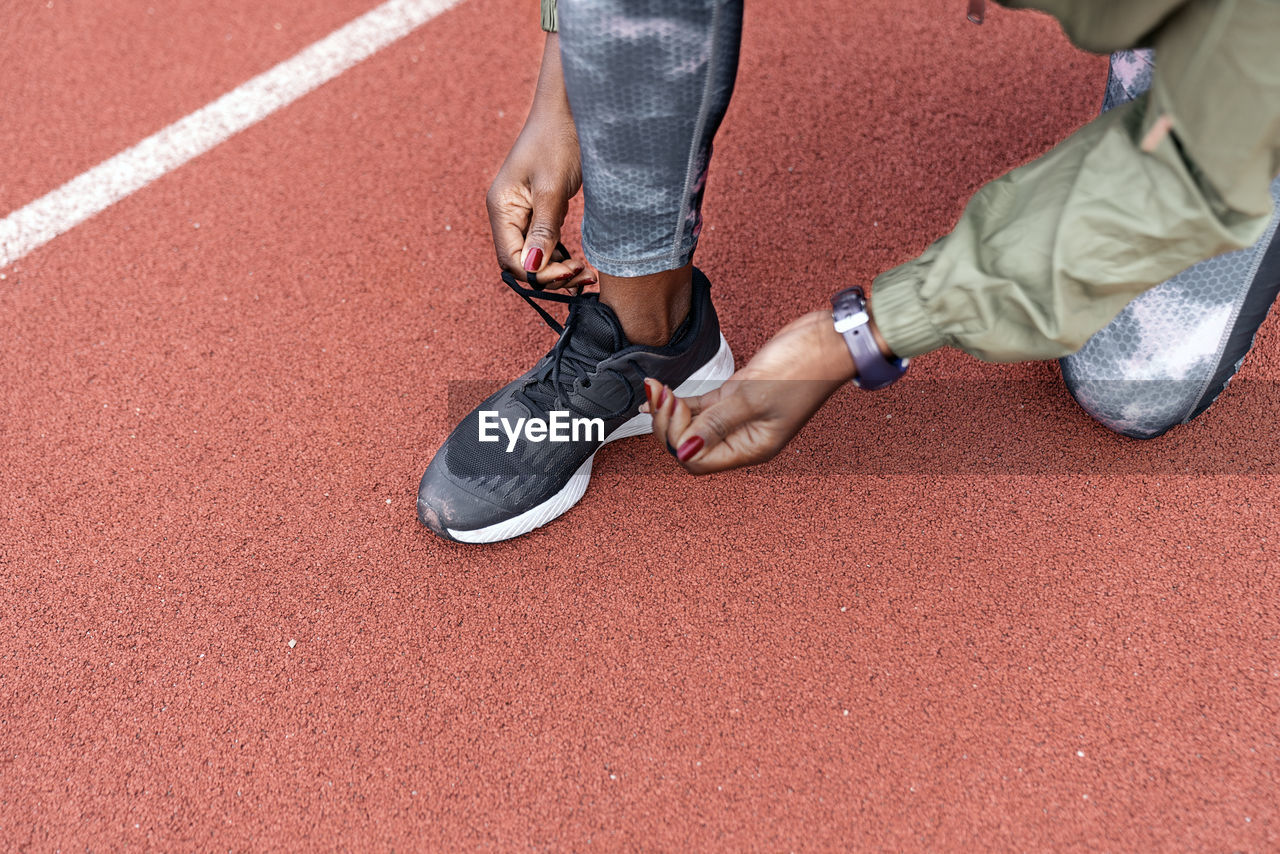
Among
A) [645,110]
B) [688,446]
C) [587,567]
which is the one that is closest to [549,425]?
[587,567]

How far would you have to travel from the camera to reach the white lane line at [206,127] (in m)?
1.85

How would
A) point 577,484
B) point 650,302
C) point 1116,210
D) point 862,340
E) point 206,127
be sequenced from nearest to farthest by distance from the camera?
point 1116,210, point 862,340, point 650,302, point 577,484, point 206,127

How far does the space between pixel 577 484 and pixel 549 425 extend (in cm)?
12

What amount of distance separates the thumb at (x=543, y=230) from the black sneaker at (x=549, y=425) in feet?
0.21

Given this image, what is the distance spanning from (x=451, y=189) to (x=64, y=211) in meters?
0.86

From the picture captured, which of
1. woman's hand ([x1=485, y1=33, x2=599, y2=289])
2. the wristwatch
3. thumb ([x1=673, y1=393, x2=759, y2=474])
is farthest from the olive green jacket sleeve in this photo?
woman's hand ([x1=485, y1=33, x2=599, y2=289])

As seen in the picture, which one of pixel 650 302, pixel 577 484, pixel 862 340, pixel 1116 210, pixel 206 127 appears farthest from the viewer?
pixel 206 127

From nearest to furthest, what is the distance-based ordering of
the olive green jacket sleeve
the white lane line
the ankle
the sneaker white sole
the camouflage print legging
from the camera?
the olive green jacket sleeve → the camouflage print legging → the ankle → the sneaker white sole → the white lane line

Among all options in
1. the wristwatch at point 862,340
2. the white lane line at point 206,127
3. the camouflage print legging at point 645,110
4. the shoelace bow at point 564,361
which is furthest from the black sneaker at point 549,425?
the white lane line at point 206,127

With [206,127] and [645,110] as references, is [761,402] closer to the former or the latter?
[645,110]

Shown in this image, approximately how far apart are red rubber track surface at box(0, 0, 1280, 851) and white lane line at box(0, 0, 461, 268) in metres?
0.07

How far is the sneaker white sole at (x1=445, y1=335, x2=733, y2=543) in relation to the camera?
1.37 metres

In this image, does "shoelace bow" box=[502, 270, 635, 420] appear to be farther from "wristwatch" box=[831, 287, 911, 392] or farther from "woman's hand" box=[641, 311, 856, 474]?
"wristwatch" box=[831, 287, 911, 392]

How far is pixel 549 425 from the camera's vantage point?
1375mm
